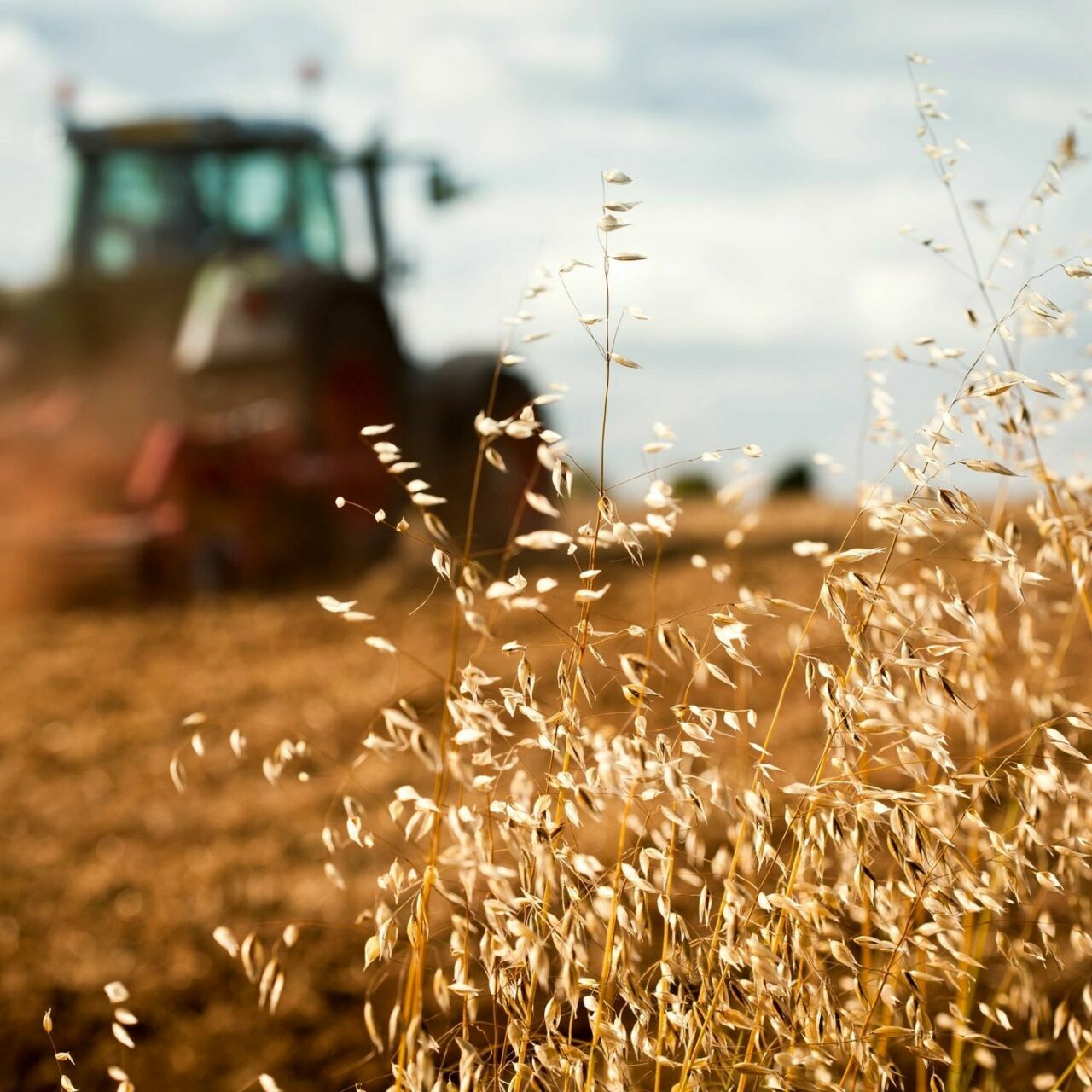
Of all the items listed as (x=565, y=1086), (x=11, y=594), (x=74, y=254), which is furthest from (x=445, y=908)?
(x=74, y=254)

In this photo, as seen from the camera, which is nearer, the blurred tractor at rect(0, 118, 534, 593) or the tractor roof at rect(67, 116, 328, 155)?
the blurred tractor at rect(0, 118, 534, 593)

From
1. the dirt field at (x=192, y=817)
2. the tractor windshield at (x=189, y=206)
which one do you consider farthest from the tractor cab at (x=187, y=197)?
the dirt field at (x=192, y=817)

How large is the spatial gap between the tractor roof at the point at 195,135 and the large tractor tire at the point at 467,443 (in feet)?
5.80

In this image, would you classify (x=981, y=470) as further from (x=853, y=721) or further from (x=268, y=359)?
(x=268, y=359)

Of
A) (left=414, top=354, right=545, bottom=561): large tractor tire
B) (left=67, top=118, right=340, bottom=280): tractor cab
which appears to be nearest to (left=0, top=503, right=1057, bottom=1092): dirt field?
(left=414, top=354, right=545, bottom=561): large tractor tire

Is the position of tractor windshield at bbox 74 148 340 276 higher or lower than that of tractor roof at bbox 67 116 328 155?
lower

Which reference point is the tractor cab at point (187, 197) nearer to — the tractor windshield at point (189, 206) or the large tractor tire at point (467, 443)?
the tractor windshield at point (189, 206)

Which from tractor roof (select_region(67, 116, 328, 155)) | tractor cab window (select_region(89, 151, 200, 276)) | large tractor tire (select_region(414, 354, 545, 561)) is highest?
tractor roof (select_region(67, 116, 328, 155))

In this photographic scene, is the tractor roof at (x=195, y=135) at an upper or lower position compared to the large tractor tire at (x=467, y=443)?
upper

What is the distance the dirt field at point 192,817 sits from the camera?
8.89 ft

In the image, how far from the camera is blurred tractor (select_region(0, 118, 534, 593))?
23.6 ft

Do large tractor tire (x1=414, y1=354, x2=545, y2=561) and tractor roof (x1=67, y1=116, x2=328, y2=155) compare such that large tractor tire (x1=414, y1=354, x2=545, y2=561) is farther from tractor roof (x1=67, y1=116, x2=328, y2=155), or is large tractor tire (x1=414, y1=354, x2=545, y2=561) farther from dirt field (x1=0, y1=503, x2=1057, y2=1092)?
tractor roof (x1=67, y1=116, x2=328, y2=155)

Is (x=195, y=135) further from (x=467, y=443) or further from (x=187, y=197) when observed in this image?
(x=467, y=443)

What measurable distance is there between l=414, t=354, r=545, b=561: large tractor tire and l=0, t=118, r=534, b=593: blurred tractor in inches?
0.9
